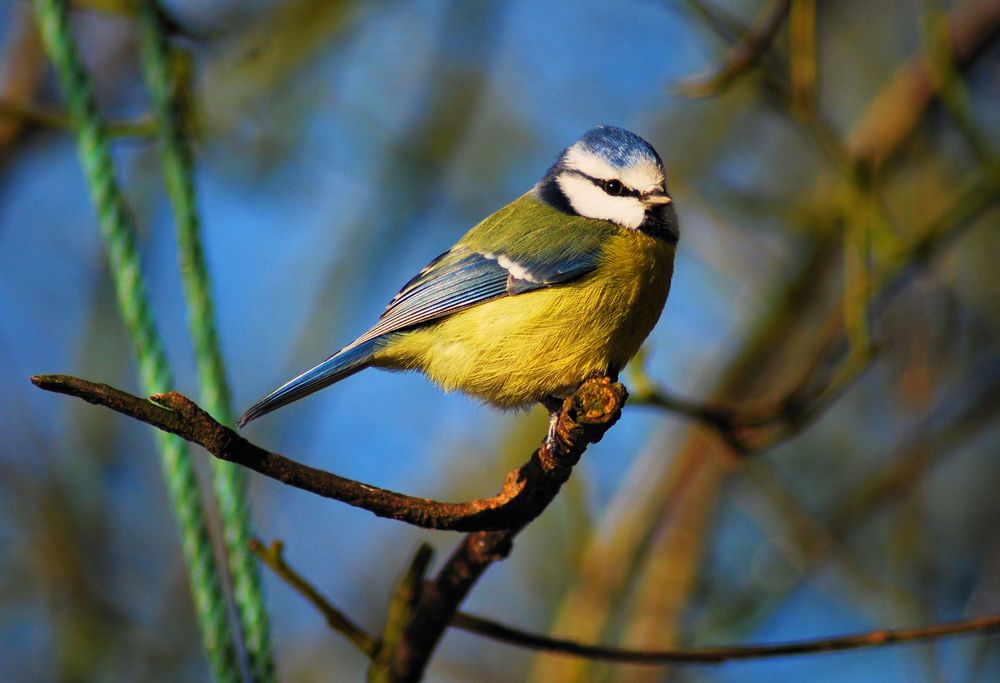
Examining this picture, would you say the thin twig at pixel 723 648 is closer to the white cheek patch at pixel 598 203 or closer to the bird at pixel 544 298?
the bird at pixel 544 298

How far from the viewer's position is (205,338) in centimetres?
150

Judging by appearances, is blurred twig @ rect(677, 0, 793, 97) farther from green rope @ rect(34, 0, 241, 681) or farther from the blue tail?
green rope @ rect(34, 0, 241, 681)

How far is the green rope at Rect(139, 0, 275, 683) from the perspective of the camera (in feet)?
4.63

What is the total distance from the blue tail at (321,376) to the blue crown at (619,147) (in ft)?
2.10

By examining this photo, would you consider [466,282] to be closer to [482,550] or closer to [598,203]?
[598,203]

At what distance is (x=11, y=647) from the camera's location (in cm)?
339

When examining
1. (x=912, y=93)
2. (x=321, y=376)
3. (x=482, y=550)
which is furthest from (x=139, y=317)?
(x=912, y=93)

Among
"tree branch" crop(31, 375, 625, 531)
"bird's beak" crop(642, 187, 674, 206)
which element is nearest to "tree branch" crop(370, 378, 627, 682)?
"tree branch" crop(31, 375, 625, 531)

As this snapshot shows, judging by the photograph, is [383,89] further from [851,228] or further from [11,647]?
[11,647]

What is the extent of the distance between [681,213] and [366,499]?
2080 millimetres

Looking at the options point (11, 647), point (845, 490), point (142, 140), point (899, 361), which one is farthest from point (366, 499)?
point (11, 647)

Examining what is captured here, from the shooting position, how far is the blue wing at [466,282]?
1915 mm

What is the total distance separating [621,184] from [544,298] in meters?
0.39

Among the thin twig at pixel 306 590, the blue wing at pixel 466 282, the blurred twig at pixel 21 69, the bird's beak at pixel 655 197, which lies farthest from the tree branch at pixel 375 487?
the blurred twig at pixel 21 69
